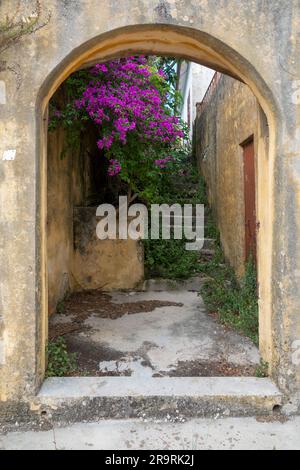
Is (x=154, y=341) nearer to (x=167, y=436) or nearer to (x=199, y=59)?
(x=167, y=436)

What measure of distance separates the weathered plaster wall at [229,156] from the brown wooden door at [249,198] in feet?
0.55

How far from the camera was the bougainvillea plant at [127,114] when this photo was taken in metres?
5.26

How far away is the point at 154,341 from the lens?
14.7ft

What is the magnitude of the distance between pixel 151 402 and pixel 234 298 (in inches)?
101

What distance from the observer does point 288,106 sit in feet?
10.3

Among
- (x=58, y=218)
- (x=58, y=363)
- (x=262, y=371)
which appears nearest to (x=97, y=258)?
(x=58, y=218)

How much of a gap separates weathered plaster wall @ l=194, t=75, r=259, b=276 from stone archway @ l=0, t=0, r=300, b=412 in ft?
5.87

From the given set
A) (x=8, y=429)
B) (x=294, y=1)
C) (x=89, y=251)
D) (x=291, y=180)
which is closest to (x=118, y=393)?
(x=8, y=429)

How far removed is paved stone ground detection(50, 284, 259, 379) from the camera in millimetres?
3735

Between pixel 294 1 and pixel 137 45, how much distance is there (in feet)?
4.44

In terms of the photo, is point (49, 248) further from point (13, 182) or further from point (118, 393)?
point (118, 393)

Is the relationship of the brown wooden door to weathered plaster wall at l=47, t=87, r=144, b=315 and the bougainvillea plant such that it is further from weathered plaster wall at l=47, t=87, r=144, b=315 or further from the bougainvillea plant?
weathered plaster wall at l=47, t=87, r=144, b=315

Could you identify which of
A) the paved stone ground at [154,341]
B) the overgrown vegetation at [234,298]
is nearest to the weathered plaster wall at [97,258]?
the paved stone ground at [154,341]

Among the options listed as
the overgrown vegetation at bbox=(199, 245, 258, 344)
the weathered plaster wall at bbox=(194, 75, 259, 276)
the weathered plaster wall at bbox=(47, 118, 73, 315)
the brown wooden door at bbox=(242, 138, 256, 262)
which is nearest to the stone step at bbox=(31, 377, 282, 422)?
the overgrown vegetation at bbox=(199, 245, 258, 344)
